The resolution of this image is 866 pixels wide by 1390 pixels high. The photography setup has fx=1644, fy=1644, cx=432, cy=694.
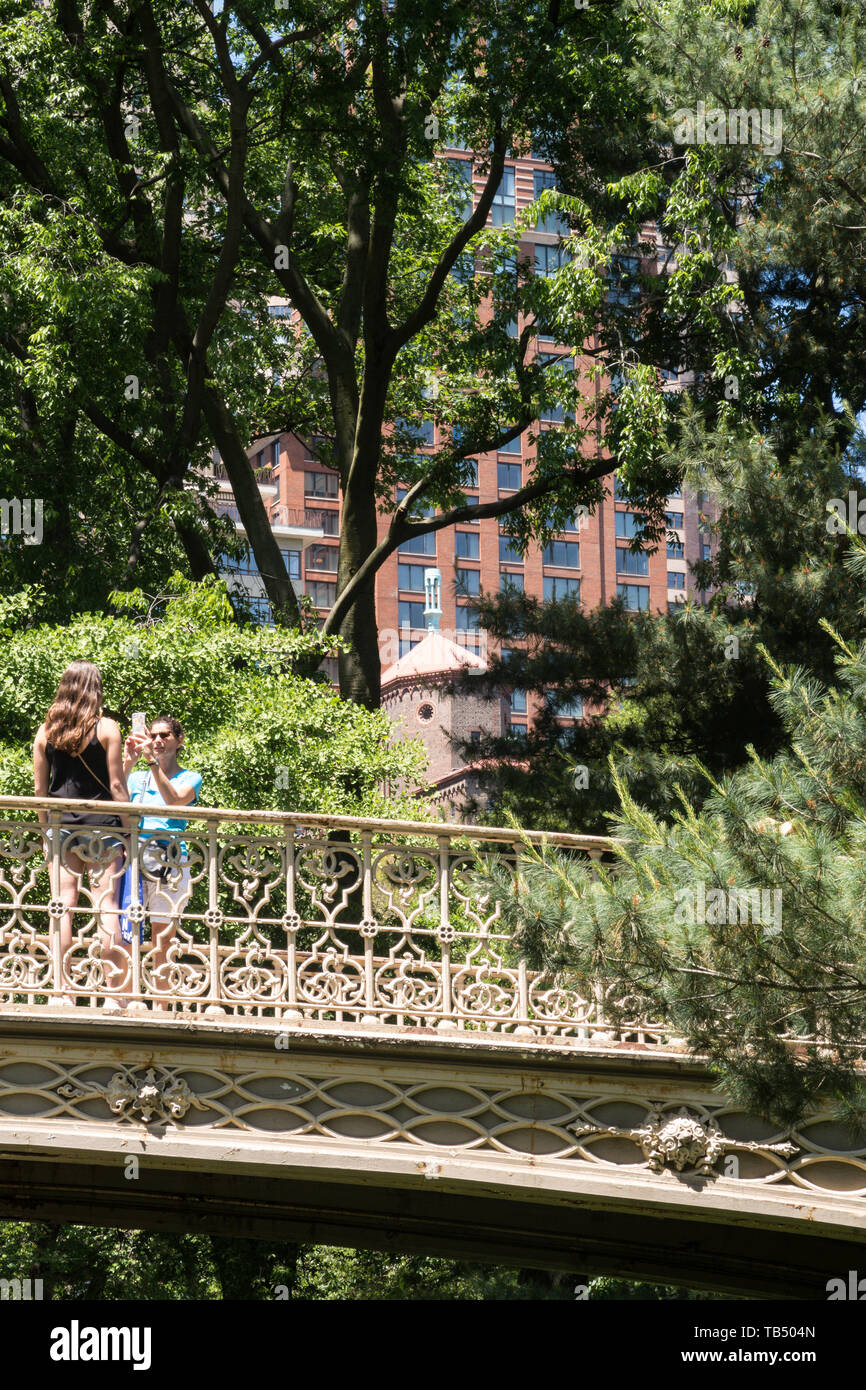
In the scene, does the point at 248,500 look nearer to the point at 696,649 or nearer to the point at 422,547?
the point at 696,649

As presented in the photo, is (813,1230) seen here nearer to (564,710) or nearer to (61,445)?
(564,710)

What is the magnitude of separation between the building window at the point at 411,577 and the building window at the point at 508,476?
4726mm

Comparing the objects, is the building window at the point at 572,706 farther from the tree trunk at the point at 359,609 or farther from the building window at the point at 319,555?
the building window at the point at 319,555

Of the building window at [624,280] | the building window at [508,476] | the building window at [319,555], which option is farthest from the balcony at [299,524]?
the building window at [624,280]

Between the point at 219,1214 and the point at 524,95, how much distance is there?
1182cm

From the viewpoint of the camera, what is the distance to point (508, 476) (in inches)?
2704

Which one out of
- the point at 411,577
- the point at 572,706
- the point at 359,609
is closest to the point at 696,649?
the point at 572,706

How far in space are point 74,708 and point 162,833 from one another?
0.88m

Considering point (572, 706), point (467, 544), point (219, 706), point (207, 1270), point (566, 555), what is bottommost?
point (207, 1270)

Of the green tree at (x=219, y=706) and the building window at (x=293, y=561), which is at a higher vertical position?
the building window at (x=293, y=561)

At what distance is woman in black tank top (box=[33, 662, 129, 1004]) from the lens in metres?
9.16

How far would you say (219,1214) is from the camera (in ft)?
39.6

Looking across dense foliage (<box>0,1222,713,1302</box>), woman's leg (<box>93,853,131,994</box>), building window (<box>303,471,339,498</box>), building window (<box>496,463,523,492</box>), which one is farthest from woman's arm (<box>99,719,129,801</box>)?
building window (<box>303,471,339,498</box>)

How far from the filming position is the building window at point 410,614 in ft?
221
